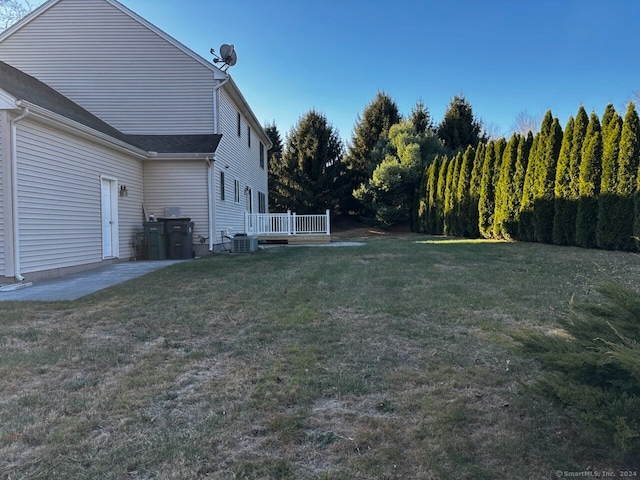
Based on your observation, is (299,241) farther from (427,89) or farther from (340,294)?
(427,89)

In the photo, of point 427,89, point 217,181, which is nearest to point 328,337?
point 217,181

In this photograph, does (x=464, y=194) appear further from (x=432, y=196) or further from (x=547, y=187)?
(x=547, y=187)

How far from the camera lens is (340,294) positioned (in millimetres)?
5047

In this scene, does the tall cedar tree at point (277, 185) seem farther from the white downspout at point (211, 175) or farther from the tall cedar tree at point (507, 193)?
the tall cedar tree at point (507, 193)

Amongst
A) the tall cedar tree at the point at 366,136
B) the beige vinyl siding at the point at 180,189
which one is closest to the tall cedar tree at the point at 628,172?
the beige vinyl siding at the point at 180,189

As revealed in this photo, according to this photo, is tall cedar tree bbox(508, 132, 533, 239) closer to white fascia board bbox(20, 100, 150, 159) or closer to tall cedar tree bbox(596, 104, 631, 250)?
tall cedar tree bbox(596, 104, 631, 250)

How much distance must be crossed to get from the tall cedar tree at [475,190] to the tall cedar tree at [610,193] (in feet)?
17.9

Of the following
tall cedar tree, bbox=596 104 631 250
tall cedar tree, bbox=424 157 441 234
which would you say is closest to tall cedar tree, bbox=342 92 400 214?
tall cedar tree, bbox=424 157 441 234

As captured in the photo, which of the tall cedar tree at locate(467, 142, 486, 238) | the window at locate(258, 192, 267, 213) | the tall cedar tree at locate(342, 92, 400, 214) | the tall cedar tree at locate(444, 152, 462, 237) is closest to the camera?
the tall cedar tree at locate(467, 142, 486, 238)

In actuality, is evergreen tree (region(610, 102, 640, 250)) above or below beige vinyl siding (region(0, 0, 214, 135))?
below

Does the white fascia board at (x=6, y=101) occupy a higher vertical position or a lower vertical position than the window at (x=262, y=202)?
higher

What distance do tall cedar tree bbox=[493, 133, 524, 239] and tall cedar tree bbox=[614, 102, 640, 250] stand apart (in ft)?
11.6

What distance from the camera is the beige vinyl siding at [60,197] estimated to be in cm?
632

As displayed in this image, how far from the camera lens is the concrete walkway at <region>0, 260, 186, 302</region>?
525 cm
